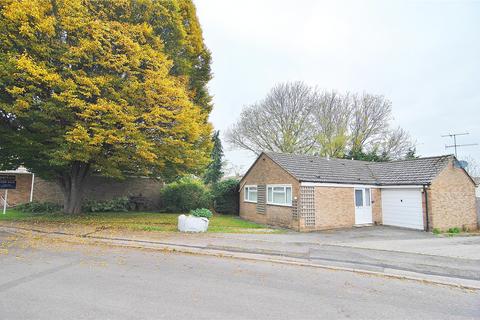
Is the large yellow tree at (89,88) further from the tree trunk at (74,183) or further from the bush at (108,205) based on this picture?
the bush at (108,205)

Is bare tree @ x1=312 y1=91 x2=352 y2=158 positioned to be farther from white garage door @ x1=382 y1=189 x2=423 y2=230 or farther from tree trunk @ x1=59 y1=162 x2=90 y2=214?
tree trunk @ x1=59 y1=162 x2=90 y2=214

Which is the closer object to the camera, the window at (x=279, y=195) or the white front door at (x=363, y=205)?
the window at (x=279, y=195)

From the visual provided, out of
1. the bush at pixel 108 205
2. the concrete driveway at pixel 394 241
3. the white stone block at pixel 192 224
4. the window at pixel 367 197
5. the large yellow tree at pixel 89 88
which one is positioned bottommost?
the concrete driveway at pixel 394 241

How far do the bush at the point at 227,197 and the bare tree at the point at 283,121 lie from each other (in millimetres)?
11589

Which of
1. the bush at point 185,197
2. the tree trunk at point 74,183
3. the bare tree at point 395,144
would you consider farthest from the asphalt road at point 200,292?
the bare tree at point 395,144

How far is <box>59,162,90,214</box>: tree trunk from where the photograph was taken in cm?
1712

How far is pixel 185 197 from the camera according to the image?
22578 millimetres

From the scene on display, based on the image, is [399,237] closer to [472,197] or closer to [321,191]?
[321,191]

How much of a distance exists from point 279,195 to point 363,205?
5.45 metres

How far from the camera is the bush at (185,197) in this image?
74.2 feet

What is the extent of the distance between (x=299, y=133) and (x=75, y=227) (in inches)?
1006

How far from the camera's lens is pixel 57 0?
1330cm

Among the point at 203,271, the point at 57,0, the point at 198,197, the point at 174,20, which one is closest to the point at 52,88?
the point at 57,0

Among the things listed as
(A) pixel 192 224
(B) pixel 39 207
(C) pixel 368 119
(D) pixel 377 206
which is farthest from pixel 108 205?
(C) pixel 368 119
